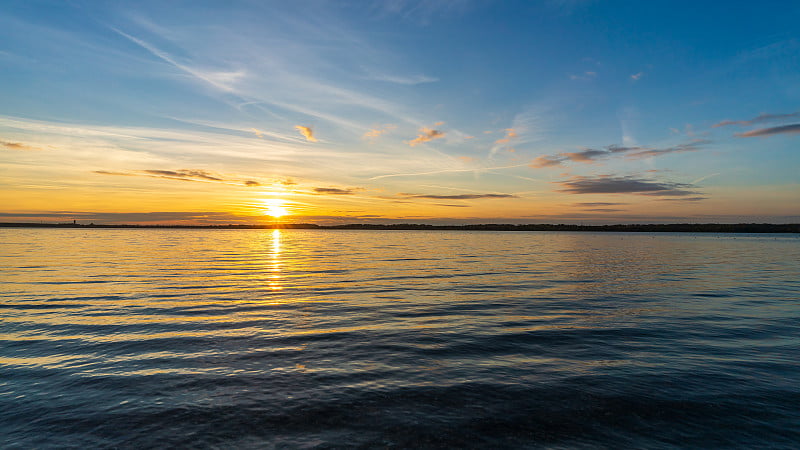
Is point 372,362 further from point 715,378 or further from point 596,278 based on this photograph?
point 596,278

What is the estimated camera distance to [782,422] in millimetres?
9227

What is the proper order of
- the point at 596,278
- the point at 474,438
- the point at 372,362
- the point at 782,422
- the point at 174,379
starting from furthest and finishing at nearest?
the point at 596,278 < the point at 372,362 < the point at 174,379 < the point at 782,422 < the point at 474,438

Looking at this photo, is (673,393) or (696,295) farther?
(696,295)

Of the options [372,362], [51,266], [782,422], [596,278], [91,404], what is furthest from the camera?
[51,266]

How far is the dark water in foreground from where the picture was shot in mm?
8750

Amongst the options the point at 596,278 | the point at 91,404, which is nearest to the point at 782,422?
the point at 91,404

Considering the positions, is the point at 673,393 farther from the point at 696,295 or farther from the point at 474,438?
the point at 696,295

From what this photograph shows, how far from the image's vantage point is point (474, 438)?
848cm

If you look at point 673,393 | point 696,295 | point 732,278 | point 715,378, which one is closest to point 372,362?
point 673,393

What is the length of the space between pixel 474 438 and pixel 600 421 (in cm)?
308

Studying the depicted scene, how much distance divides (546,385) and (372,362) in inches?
205

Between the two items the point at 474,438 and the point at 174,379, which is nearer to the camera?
the point at 474,438

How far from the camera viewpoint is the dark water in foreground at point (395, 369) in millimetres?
8750

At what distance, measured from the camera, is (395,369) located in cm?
1254
